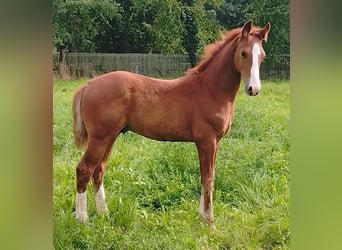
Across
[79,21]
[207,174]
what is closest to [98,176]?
[207,174]

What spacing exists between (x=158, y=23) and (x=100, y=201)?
0.50 meters

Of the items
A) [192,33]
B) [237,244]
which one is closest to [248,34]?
[192,33]

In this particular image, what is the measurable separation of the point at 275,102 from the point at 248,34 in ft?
0.62

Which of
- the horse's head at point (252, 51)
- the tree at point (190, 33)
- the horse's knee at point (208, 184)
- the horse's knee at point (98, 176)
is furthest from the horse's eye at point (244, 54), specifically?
the horse's knee at point (98, 176)

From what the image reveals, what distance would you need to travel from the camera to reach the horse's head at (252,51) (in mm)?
1331

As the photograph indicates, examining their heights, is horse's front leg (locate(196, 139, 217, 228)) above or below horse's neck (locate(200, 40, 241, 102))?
below

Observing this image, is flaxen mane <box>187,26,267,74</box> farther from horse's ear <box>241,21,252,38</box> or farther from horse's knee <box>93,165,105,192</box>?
horse's knee <box>93,165,105,192</box>

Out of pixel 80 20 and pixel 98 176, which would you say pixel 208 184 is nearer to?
pixel 98 176

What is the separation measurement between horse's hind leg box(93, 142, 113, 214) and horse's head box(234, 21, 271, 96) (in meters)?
0.40

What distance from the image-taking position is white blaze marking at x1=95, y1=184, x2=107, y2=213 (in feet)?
4.53

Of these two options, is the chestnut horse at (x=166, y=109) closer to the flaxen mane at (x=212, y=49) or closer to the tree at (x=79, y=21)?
the flaxen mane at (x=212, y=49)

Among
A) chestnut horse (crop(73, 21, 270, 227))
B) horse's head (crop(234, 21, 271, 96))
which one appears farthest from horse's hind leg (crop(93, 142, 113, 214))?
horse's head (crop(234, 21, 271, 96))

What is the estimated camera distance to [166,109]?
138cm

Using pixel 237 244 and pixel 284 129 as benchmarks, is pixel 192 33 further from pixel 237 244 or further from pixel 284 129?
pixel 237 244
